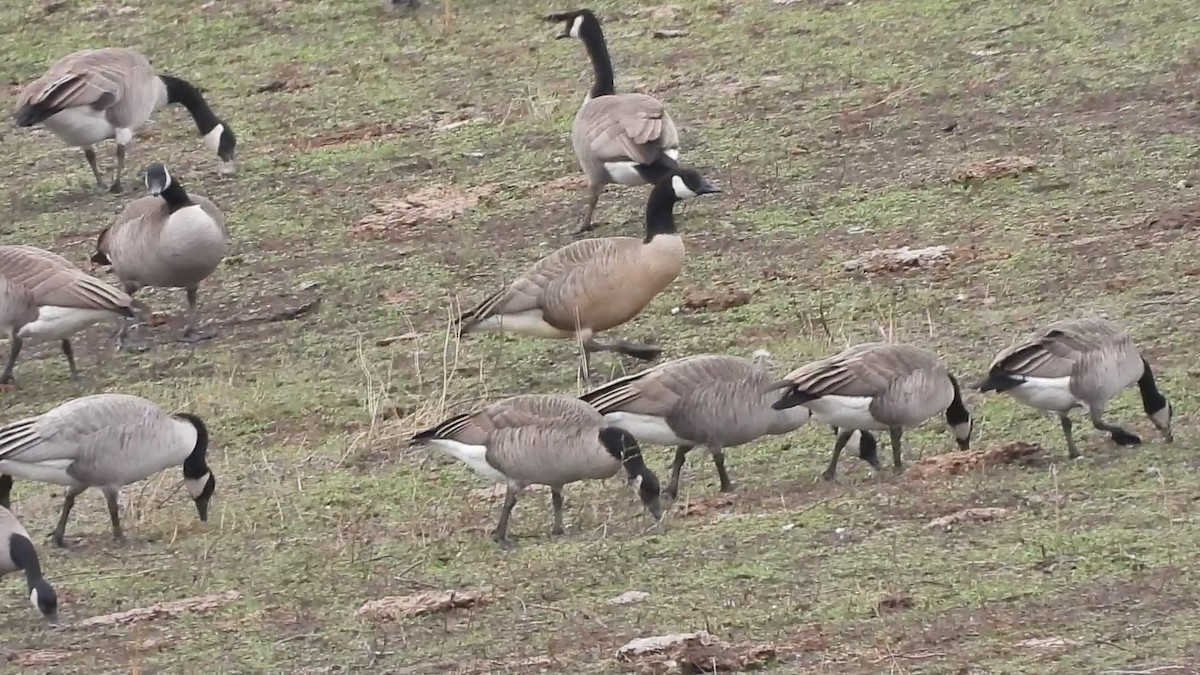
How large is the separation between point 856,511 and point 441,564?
1.63 meters

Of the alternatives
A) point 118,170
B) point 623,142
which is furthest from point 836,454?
point 118,170

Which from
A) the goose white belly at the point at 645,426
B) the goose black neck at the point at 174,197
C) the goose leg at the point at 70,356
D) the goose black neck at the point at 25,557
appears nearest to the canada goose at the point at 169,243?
the goose black neck at the point at 174,197

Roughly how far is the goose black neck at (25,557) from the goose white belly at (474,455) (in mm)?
1770

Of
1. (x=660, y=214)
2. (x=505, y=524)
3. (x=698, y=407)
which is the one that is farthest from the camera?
(x=660, y=214)

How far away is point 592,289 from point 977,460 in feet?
9.84

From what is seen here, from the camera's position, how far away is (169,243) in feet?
41.7

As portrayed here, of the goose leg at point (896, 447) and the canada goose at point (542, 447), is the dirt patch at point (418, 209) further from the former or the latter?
the goose leg at point (896, 447)

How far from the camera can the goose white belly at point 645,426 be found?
29.7 feet

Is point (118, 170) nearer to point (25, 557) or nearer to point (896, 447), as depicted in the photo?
point (25, 557)

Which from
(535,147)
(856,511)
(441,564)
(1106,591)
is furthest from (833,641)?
(535,147)

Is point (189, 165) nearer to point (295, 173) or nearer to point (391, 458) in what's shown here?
point (295, 173)

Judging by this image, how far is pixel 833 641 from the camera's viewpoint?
21.4 ft

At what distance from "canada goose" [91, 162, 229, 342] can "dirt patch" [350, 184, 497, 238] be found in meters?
1.53

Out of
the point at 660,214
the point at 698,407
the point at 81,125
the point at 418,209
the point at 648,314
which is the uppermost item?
the point at 698,407
